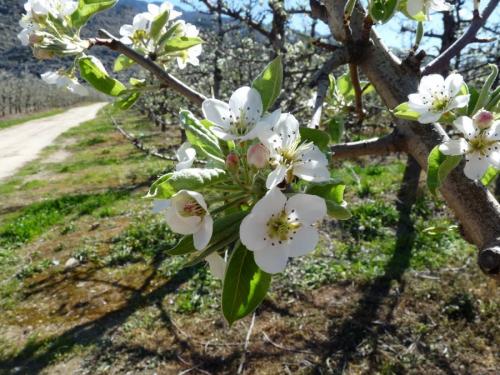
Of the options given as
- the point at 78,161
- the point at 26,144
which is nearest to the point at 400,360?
the point at 78,161

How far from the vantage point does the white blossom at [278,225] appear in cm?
79

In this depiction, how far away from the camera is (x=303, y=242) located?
3.01 ft

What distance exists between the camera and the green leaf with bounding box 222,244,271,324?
866 millimetres

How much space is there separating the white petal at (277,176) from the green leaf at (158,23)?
0.85 meters

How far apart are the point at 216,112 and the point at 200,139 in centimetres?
9

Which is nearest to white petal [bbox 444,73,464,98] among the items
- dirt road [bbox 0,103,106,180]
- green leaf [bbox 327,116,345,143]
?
green leaf [bbox 327,116,345,143]

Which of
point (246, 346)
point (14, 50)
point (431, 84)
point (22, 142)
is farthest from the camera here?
point (14, 50)

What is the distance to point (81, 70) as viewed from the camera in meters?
Answer: 1.21

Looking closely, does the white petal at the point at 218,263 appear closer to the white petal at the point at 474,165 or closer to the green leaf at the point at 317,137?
the green leaf at the point at 317,137

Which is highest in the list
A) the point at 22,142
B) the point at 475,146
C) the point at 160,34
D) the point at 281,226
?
the point at 160,34

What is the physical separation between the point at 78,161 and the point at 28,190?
13.8 feet

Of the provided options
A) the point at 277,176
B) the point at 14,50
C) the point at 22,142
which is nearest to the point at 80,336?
the point at 277,176

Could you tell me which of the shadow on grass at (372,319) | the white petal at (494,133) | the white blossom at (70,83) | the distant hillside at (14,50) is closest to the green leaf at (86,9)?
the white blossom at (70,83)

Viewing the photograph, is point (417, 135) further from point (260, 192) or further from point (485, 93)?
point (260, 192)
